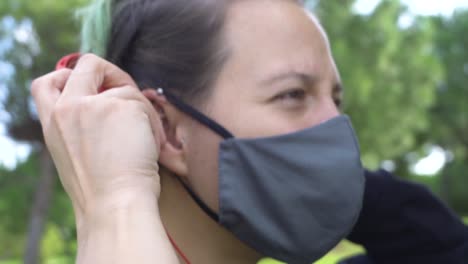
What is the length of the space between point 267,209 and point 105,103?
556mm

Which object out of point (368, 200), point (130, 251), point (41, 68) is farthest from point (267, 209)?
point (41, 68)

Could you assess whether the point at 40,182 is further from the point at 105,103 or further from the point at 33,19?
the point at 105,103

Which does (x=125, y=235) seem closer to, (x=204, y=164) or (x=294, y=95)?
(x=204, y=164)

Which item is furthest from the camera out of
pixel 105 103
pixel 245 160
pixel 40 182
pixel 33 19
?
pixel 40 182

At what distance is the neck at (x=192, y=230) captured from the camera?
6.50 feet

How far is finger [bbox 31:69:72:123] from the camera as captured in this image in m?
1.69

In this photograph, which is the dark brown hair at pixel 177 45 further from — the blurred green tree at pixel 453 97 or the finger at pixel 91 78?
the blurred green tree at pixel 453 97

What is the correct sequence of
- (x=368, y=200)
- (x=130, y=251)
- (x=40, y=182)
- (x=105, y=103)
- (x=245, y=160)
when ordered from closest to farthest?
(x=130, y=251) < (x=105, y=103) < (x=245, y=160) < (x=368, y=200) < (x=40, y=182)

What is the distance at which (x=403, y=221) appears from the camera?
271cm

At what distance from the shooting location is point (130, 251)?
1.46m

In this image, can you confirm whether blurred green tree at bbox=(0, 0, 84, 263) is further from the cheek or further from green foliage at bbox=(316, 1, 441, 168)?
the cheek

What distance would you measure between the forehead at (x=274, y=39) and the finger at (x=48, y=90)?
0.50 meters

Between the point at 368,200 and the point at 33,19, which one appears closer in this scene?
the point at 368,200

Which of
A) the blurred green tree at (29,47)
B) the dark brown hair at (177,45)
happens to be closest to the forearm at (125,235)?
the dark brown hair at (177,45)
